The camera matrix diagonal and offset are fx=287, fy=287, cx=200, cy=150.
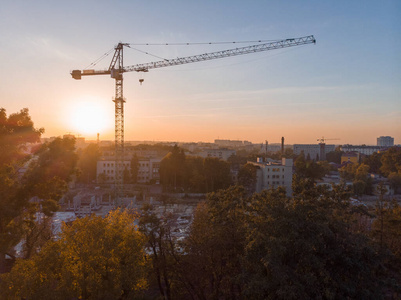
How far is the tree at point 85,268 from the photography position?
3727 millimetres

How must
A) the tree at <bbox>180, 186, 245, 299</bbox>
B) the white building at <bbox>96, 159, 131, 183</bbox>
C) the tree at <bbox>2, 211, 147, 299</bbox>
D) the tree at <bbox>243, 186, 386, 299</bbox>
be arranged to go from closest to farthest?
1. the tree at <bbox>243, 186, 386, 299</bbox>
2. the tree at <bbox>2, 211, 147, 299</bbox>
3. the tree at <bbox>180, 186, 245, 299</bbox>
4. the white building at <bbox>96, 159, 131, 183</bbox>

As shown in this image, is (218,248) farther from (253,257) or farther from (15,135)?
(15,135)

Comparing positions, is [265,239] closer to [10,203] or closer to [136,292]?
[136,292]

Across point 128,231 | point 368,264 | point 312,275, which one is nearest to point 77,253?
point 128,231

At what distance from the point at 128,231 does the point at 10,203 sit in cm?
216

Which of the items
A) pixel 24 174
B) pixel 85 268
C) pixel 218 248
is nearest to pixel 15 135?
pixel 24 174

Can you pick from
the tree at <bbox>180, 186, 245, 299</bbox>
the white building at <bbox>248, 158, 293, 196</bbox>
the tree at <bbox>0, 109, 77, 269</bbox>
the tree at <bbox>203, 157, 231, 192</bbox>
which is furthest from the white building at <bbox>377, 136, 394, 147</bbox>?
the tree at <bbox>0, 109, 77, 269</bbox>

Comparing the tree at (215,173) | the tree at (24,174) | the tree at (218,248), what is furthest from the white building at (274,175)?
the tree at (24,174)

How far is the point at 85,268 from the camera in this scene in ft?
12.6

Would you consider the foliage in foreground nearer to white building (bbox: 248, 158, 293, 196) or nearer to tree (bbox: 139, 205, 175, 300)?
tree (bbox: 139, 205, 175, 300)

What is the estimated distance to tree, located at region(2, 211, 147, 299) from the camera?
3.73 meters

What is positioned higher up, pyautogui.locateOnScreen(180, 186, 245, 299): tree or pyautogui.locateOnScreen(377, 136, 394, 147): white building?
pyautogui.locateOnScreen(377, 136, 394, 147): white building

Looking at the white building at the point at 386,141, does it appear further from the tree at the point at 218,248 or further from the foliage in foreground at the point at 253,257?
the foliage in foreground at the point at 253,257

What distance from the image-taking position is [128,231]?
487cm
